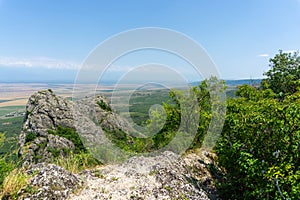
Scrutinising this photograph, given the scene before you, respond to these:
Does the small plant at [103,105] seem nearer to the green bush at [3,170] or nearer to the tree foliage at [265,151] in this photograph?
the tree foliage at [265,151]

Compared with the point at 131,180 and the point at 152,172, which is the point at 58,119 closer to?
the point at 152,172

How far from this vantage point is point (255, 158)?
333 inches

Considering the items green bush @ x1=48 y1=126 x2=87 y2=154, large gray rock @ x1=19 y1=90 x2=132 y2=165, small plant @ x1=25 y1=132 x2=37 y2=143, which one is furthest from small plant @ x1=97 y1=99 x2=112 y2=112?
small plant @ x1=25 y1=132 x2=37 y2=143

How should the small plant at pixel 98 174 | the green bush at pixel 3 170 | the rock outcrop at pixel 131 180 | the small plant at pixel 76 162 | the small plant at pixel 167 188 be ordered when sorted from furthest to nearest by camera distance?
the small plant at pixel 76 162
the small plant at pixel 98 174
the small plant at pixel 167 188
the rock outcrop at pixel 131 180
the green bush at pixel 3 170

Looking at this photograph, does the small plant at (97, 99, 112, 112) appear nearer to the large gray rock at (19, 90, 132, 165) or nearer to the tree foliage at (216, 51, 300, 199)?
the large gray rock at (19, 90, 132, 165)

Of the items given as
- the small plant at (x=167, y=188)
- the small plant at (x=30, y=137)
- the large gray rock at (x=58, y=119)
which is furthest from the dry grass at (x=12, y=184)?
the small plant at (x=30, y=137)

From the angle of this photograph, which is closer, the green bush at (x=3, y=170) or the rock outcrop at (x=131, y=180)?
the green bush at (x=3, y=170)

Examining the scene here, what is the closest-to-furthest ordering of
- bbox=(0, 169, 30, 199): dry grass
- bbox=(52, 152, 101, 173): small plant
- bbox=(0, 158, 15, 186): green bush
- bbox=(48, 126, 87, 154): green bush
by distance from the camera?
1. bbox=(0, 169, 30, 199): dry grass
2. bbox=(0, 158, 15, 186): green bush
3. bbox=(52, 152, 101, 173): small plant
4. bbox=(48, 126, 87, 154): green bush

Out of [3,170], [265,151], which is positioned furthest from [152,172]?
[3,170]

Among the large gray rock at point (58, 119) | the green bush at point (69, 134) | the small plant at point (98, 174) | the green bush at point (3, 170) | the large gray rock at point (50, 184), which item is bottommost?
the green bush at point (69, 134)

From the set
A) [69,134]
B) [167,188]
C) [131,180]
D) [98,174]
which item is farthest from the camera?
[69,134]

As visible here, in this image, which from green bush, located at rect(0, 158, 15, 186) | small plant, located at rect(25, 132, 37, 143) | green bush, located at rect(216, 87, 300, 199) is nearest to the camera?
green bush, located at rect(0, 158, 15, 186)

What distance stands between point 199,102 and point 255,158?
398 inches

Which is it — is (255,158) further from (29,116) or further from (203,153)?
(29,116)
